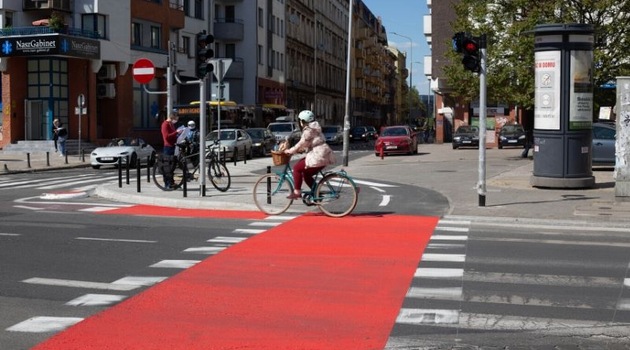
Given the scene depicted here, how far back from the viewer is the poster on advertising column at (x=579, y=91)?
19.1 meters

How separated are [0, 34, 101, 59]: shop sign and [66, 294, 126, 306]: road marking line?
37399 mm

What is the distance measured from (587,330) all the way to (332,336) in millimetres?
2015

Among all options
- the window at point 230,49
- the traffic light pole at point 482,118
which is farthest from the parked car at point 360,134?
the traffic light pole at point 482,118

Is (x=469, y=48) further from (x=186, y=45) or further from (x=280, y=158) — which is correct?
(x=186, y=45)

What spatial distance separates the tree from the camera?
30.1m

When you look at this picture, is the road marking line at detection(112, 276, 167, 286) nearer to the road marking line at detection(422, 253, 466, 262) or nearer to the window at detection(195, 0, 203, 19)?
the road marking line at detection(422, 253, 466, 262)

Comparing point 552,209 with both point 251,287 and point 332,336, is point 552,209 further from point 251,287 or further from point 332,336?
point 332,336

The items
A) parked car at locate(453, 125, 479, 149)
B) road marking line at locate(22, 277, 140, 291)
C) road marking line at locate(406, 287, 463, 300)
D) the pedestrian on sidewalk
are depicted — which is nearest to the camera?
road marking line at locate(406, 287, 463, 300)

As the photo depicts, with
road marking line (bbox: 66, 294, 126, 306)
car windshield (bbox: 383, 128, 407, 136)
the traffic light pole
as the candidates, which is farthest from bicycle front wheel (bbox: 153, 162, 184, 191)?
car windshield (bbox: 383, 128, 407, 136)

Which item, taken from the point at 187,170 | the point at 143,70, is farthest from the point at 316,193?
the point at 143,70

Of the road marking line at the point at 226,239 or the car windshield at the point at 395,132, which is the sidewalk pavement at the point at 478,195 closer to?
the road marking line at the point at 226,239

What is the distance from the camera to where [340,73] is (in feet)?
363

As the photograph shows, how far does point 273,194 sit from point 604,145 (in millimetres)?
14645

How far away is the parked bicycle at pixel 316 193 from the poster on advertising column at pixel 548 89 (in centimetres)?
643
